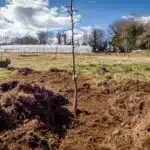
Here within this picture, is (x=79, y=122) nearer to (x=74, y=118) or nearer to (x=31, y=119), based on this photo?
(x=74, y=118)

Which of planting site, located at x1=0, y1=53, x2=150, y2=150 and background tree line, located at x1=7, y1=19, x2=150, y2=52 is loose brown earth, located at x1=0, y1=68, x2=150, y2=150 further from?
background tree line, located at x1=7, y1=19, x2=150, y2=52

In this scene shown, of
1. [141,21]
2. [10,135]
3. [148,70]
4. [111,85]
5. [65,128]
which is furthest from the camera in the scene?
[141,21]

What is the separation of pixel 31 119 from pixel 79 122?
1.86 meters

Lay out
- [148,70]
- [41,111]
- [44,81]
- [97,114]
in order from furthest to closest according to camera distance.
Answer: [148,70] < [44,81] < [97,114] < [41,111]

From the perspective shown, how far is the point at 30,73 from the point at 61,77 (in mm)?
3002

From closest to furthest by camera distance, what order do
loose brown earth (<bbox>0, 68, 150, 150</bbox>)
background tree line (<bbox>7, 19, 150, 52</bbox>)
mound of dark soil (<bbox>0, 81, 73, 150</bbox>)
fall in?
mound of dark soil (<bbox>0, 81, 73, 150</bbox>) < loose brown earth (<bbox>0, 68, 150, 150</bbox>) < background tree line (<bbox>7, 19, 150, 52</bbox>)

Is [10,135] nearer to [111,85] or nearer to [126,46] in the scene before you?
[111,85]

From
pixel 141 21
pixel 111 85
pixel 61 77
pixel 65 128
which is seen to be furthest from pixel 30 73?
pixel 141 21

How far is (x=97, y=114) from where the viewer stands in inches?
593

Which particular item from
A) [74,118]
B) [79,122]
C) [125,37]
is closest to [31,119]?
[79,122]

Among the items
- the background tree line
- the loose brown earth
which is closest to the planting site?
the loose brown earth

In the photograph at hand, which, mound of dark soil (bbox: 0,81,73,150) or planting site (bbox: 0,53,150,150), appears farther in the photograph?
planting site (bbox: 0,53,150,150)

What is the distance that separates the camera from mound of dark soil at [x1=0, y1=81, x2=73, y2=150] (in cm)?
1121

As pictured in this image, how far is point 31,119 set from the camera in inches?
506
